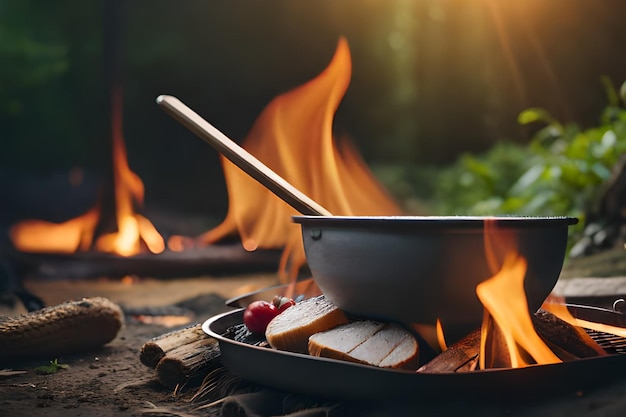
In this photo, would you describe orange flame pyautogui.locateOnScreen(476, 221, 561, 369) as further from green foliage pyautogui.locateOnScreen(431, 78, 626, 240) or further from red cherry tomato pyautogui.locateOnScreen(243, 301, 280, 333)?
green foliage pyautogui.locateOnScreen(431, 78, 626, 240)

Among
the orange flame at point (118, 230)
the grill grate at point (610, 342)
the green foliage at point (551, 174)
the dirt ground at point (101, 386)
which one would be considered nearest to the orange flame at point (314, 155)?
the dirt ground at point (101, 386)

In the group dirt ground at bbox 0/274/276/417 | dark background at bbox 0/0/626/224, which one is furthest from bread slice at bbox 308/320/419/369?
dark background at bbox 0/0/626/224

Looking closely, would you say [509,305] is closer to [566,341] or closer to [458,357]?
[458,357]

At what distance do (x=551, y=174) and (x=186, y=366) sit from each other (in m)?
5.41

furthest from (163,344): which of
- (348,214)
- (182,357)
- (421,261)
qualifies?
(421,261)

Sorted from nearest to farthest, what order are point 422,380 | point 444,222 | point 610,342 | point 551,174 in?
point 422,380 → point 444,222 → point 610,342 → point 551,174

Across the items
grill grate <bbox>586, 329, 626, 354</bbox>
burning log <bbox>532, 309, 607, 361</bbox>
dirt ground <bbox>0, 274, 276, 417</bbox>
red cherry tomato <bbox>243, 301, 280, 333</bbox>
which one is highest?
red cherry tomato <bbox>243, 301, 280, 333</bbox>

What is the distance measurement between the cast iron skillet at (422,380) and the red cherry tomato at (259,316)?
46 centimetres

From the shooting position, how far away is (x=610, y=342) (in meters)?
2.34

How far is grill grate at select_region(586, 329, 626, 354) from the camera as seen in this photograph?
2.28 meters

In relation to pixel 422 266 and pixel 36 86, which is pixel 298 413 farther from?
pixel 36 86

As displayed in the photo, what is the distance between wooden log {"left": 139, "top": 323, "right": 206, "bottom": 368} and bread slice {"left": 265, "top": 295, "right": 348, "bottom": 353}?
0.48m

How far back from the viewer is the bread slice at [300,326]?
2195 mm

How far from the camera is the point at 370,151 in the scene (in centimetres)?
1140
